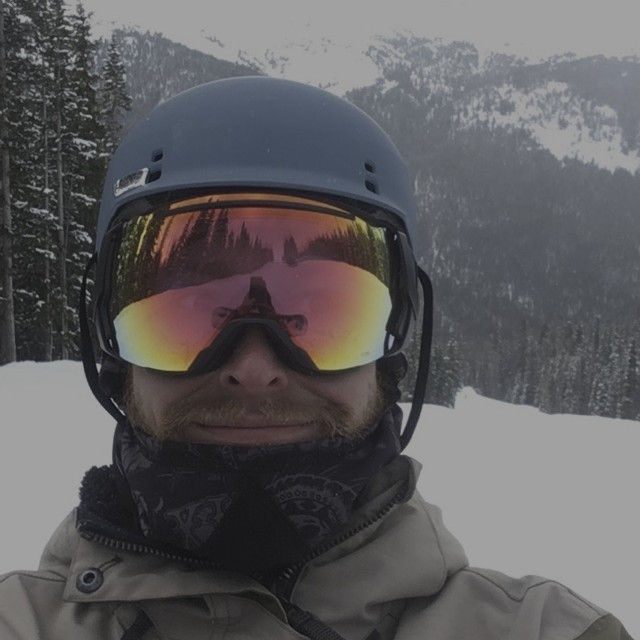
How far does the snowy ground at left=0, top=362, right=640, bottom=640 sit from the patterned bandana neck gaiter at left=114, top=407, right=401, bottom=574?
2871 mm

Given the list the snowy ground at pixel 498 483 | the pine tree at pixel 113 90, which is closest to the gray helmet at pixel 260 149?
the snowy ground at pixel 498 483

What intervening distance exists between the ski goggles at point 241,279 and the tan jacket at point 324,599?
20.7 inches

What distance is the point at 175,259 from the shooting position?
5.96 ft

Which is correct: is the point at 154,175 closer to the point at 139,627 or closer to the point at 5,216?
the point at 139,627

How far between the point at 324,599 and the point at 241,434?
0.46 meters

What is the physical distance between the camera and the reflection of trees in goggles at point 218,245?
71.5 inches

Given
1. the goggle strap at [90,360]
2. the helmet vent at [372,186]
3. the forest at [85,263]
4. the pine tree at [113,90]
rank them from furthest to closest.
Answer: the pine tree at [113,90], the forest at [85,263], the goggle strap at [90,360], the helmet vent at [372,186]

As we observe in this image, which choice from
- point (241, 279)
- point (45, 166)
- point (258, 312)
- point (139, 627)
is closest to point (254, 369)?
point (258, 312)

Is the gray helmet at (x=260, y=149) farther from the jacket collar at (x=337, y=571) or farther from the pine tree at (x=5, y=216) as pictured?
the pine tree at (x=5, y=216)

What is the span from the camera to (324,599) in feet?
4.95

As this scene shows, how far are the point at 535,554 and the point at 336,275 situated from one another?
3782mm

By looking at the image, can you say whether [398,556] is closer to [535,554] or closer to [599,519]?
[535,554]

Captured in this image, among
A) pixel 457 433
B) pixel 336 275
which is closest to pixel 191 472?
pixel 336 275

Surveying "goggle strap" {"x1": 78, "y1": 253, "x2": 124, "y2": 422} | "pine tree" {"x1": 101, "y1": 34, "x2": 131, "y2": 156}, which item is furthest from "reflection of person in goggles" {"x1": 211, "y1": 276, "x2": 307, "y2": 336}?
"pine tree" {"x1": 101, "y1": 34, "x2": 131, "y2": 156}
